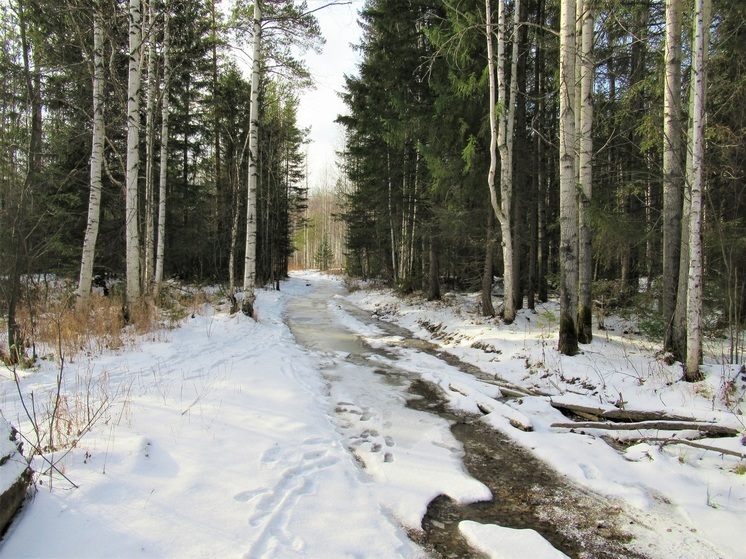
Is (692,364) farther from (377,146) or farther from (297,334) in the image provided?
(377,146)

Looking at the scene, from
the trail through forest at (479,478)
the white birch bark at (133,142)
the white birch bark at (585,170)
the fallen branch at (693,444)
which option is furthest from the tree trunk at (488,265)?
the white birch bark at (133,142)

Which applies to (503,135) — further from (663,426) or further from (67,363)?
(67,363)

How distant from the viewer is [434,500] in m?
3.37

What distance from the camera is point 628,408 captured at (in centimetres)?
514

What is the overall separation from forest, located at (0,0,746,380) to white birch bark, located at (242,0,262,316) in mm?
58

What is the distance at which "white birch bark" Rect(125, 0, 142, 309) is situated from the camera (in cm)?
844

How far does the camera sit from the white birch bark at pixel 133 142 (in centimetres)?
844

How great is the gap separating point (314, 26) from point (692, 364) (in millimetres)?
11716

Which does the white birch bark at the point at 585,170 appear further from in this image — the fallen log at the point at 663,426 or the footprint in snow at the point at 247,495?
the footprint in snow at the point at 247,495

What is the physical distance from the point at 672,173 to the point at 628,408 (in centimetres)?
395

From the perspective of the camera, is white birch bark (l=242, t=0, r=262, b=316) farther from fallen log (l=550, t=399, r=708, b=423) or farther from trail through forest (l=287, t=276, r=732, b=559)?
fallen log (l=550, t=399, r=708, b=423)

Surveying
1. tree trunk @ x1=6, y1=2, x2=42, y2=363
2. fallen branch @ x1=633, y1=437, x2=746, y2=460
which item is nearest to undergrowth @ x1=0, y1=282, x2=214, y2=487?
tree trunk @ x1=6, y1=2, x2=42, y2=363

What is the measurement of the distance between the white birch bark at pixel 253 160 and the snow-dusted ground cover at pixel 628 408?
5.95m

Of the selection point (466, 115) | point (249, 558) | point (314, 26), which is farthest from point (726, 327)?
point (314, 26)
